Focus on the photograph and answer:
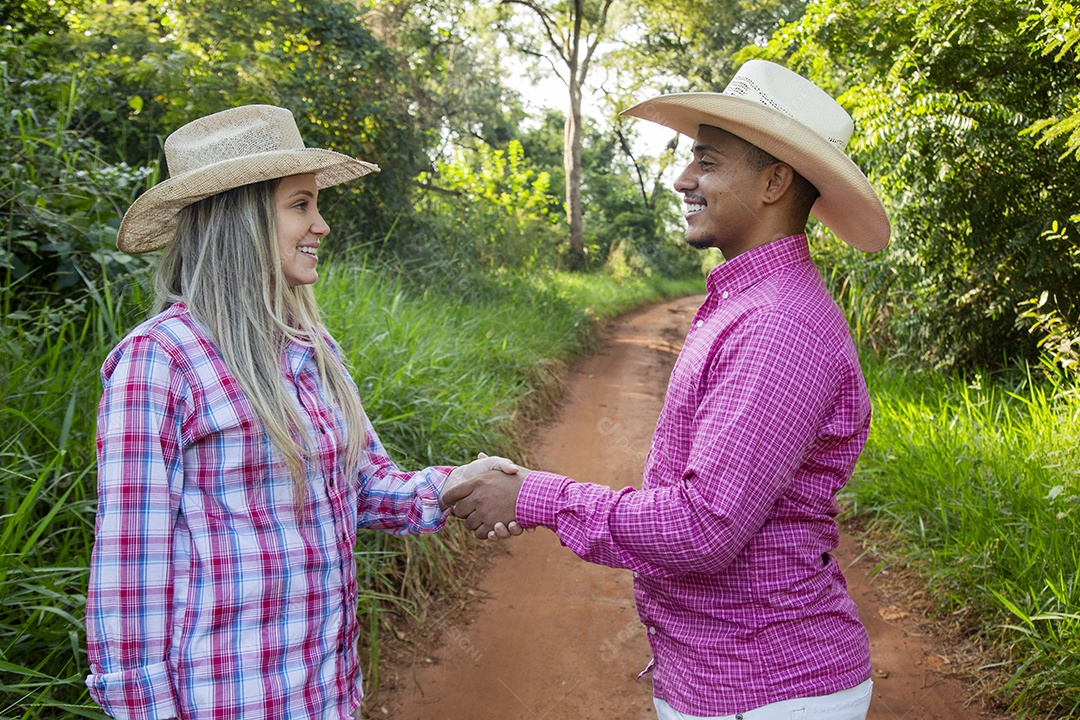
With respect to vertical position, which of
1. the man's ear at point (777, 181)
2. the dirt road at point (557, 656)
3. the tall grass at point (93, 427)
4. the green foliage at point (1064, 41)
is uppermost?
the green foliage at point (1064, 41)

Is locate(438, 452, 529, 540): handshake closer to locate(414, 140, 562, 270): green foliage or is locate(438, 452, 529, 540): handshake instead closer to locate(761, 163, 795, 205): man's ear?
locate(761, 163, 795, 205): man's ear

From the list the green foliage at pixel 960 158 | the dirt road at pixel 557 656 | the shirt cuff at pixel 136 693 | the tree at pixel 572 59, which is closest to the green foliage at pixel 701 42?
the tree at pixel 572 59

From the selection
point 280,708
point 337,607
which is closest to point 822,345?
point 337,607

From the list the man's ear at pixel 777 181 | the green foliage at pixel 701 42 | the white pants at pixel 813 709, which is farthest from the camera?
the green foliage at pixel 701 42

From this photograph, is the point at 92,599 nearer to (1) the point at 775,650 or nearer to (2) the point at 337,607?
(2) the point at 337,607

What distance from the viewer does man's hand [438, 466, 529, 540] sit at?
215 cm

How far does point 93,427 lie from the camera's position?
3.14 m

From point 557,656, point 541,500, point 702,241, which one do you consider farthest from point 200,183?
point 557,656

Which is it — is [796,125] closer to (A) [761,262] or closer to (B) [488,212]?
(A) [761,262]

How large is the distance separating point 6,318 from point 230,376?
7.22ft

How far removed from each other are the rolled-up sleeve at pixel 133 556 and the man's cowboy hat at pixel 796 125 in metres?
1.37

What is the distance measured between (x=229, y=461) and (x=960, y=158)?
5.69 m

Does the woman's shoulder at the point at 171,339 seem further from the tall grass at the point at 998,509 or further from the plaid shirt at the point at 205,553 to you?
the tall grass at the point at 998,509

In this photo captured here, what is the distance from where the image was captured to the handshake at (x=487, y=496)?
2160mm
